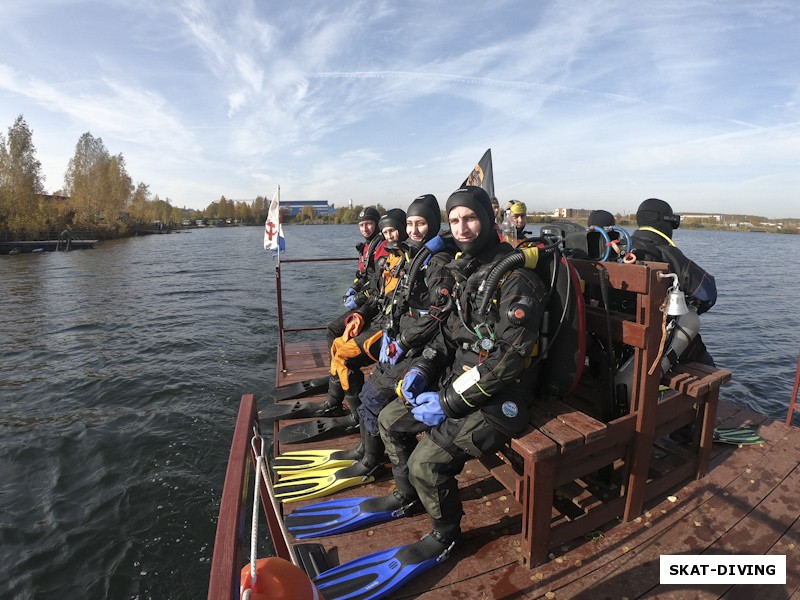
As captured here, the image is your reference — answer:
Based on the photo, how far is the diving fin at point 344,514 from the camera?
3225 millimetres

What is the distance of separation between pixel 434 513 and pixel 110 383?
9423mm

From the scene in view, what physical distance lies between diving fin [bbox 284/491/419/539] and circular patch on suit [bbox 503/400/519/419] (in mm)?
1226

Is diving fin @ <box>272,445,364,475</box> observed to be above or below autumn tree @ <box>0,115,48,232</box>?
below

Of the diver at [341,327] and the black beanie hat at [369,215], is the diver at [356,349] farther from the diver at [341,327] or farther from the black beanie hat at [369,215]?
the black beanie hat at [369,215]

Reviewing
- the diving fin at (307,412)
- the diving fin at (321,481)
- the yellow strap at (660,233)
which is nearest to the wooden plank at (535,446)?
the diving fin at (321,481)

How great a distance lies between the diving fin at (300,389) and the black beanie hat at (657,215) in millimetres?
4392

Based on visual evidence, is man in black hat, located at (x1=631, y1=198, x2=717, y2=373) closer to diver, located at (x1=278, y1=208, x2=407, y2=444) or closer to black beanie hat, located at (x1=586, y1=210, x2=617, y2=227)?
black beanie hat, located at (x1=586, y1=210, x2=617, y2=227)

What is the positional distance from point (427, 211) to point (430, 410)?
1.97 m

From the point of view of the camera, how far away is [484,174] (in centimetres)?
639

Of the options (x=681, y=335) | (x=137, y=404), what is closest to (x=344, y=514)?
(x=681, y=335)

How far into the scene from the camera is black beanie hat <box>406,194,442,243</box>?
409 cm

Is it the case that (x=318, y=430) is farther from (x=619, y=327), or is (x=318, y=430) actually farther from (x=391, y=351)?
(x=619, y=327)

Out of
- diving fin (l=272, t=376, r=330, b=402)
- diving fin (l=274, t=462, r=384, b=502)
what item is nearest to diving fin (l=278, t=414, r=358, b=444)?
diving fin (l=274, t=462, r=384, b=502)

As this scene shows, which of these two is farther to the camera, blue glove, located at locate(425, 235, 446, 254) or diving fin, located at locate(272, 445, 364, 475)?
diving fin, located at locate(272, 445, 364, 475)
